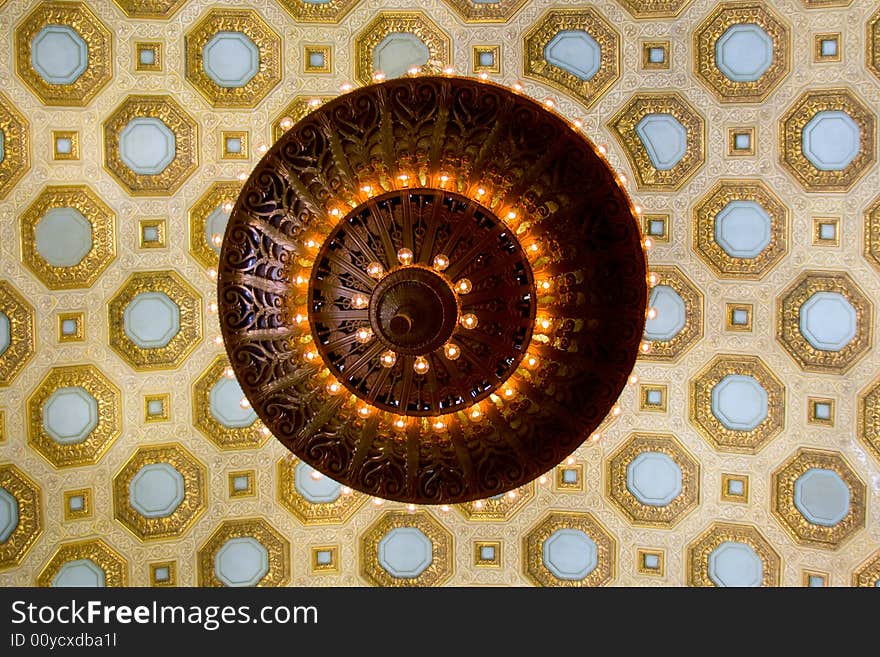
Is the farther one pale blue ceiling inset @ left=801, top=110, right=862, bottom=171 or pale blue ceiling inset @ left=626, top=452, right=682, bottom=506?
pale blue ceiling inset @ left=626, top=452, right=682, bottom=506

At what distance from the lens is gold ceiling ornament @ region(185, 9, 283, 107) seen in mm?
9734

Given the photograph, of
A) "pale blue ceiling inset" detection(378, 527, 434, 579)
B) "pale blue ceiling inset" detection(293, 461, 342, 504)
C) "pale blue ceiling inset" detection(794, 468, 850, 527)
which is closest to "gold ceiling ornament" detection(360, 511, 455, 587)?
"pale blue ceiling inset" detection(378, 527, 434, 579)

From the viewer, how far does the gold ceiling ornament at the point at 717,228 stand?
9.66 m

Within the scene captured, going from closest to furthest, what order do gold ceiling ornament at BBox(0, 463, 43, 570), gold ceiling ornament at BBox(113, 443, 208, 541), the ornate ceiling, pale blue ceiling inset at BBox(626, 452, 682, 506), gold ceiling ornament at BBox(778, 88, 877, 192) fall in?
1. gold ceiling ornament at BBox(778, 88, 877, 192)
2. the ornate ceiling
3. gold ceiling ornament at BBox(0, 463, 43, 570)
4. gold ceiling ornament at BBox(113, 443, 208, 541)
5. pale blue ceiling inset at BBox(626, 452, 682, 506)

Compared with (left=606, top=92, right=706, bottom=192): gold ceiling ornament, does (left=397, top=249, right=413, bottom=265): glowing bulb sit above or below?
below

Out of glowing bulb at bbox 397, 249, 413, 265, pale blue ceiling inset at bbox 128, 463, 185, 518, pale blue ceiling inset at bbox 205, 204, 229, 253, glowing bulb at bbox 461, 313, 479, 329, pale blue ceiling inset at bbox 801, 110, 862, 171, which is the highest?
pale blue ceiling inset at bbox 801, 110, 862, 171

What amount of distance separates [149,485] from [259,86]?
516 cm

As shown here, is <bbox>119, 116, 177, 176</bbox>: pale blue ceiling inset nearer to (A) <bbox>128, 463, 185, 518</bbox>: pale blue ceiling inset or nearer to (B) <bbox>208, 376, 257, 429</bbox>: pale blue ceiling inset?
(B) <bbox>208, 376, 257, 429</bbox>: pale blue ceiling inset

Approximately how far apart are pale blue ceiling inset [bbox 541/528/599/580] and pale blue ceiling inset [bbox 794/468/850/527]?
2.60m

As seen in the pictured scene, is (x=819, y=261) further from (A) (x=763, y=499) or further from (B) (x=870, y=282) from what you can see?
(A) (x=763, y=499)

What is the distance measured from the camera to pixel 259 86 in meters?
9.93

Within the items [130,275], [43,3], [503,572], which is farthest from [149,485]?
[43,3]

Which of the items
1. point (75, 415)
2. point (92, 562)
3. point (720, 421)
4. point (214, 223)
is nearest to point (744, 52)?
point (720, 421)

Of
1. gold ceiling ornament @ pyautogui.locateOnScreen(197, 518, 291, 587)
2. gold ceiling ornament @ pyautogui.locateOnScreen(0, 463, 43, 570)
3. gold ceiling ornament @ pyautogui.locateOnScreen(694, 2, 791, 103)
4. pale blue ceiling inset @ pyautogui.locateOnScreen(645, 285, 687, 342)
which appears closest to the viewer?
gold ceiling ornament @ pyautogui.locateOnScreen(694, 2, 791, 103)
